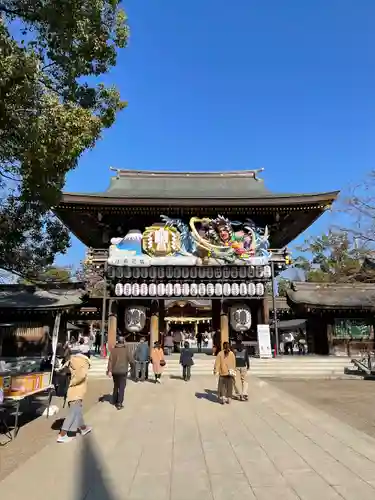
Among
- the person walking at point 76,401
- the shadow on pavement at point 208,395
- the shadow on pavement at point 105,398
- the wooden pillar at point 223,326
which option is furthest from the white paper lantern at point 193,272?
the person walking at point 76,401

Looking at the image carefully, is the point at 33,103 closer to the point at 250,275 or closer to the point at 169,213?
the point at 169,213

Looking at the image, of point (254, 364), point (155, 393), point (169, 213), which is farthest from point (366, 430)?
point (169, 213)

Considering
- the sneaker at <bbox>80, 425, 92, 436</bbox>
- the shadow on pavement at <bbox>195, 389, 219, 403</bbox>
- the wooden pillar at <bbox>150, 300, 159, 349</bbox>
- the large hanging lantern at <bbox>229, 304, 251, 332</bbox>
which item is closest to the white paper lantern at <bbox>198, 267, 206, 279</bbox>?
the large hanging lantern at <bbox>229, 304, 251, 332</bbox>

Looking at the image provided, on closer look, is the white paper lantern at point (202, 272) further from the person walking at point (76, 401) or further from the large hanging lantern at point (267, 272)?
the person walking at point (76, 401)

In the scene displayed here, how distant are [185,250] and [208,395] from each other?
10733mm

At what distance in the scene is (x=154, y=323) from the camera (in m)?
20.6

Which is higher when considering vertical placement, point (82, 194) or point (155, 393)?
point (82, 194)

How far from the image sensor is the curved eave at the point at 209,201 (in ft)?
65.0

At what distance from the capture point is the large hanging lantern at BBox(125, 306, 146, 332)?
21.2 m

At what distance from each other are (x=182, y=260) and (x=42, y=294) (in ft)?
28.9

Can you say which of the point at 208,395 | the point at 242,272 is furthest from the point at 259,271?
the point at 208,395

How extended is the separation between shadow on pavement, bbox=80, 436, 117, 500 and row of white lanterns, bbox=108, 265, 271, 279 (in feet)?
48.8

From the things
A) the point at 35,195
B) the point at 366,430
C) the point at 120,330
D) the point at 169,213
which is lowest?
the point at 366,430

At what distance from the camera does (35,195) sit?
10422 millimetres
